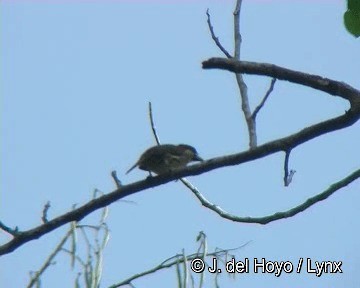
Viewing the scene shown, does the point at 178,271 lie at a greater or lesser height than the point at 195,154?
lesser

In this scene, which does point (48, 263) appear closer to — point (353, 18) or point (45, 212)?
point (45, 212)

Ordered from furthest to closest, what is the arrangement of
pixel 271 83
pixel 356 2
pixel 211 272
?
pixel 211 272, pixel 271 83, pixel 356 2

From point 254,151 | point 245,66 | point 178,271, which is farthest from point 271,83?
point 178,271

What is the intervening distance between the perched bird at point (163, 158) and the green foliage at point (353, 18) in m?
1.96

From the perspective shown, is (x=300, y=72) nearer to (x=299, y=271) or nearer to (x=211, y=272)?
(x=211, y=272)

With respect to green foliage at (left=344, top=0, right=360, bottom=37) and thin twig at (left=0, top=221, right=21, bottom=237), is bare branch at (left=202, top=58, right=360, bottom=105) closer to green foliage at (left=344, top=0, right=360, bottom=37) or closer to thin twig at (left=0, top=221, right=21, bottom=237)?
green foliage at (left=344, top=0, right=360, bottom=37)

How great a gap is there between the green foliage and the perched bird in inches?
77.2

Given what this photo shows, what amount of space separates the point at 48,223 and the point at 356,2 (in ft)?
4.06

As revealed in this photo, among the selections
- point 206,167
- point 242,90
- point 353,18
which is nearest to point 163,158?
point 242,90

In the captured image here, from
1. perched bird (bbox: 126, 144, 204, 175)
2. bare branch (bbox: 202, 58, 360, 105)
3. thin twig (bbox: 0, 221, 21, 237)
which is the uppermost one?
perched bird (bbox: 126, 144, 204, 175)

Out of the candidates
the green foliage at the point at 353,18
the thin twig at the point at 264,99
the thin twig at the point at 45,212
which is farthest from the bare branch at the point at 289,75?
the thin twig at the point at 45,212

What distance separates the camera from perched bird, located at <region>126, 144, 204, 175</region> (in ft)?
13.9

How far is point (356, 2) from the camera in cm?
215

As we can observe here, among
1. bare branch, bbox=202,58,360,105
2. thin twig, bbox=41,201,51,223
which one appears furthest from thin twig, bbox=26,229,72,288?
bare branch, bbox=202,58,360,105
